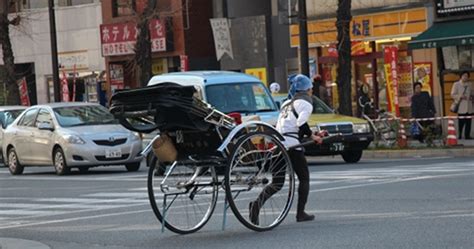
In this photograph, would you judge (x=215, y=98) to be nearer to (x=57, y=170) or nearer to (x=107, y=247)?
(x=57, y=170)

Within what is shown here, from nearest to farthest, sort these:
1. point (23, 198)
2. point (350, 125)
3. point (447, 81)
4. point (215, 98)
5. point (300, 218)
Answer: point (300, 218), point (23, 198), point (215, 98), point (350, 125), point (447, 81)

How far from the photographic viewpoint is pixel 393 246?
36.9 ft

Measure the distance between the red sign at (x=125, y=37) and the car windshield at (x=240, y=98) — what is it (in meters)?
21.7

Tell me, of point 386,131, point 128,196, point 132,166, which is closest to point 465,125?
point 386,131

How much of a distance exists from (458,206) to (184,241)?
367cm

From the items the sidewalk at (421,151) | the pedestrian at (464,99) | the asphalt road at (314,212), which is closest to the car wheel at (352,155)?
the sidewalk at (421,151)

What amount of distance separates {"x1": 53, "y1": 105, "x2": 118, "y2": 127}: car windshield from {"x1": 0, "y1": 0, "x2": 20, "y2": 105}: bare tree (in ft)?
54.0

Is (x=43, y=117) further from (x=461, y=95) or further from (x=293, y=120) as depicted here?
(x=293, y=120)

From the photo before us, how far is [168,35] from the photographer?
47125 millimetres

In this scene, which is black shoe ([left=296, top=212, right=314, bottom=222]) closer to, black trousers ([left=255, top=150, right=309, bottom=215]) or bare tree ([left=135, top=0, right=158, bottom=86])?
black trousers ([left=255, top=150, right=309, bottom=215])

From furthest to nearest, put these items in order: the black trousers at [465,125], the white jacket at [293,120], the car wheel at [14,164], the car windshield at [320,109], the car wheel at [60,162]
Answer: the black trousers at [465,125] → the car wheel at [14,164] → the car windshield at [320,109] → the car wheel at [60,162] → the white jacket at [293,120]

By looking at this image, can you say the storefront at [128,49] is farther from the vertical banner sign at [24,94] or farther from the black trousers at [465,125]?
the black trousers at [465,125]

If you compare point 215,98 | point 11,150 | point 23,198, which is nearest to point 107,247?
point 23,198

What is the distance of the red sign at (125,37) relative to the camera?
153ft
